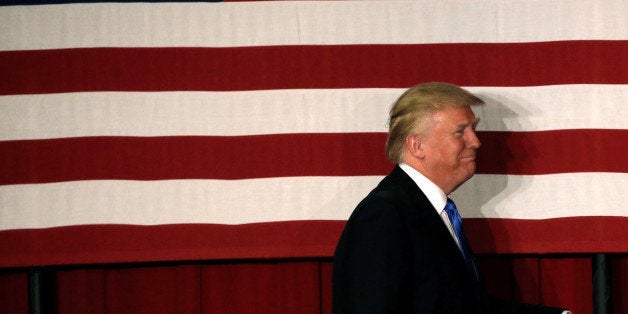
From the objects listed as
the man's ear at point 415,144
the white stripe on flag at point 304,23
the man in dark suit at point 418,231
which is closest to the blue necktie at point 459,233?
the man in dark suit at point 418,231

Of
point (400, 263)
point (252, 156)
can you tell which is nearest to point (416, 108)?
point (400, 263)

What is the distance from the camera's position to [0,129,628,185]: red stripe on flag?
218 cm

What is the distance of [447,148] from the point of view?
1.75 meters

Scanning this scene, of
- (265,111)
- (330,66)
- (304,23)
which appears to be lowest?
(265,111)

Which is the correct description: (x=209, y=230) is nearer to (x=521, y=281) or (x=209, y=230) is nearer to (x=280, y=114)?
(x=280, y=114)

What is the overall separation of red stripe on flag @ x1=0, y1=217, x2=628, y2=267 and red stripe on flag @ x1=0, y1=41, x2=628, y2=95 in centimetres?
38

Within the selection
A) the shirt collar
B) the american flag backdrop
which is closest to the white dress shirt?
the shirt collar

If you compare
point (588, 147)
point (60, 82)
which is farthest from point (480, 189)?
point (60, 82)

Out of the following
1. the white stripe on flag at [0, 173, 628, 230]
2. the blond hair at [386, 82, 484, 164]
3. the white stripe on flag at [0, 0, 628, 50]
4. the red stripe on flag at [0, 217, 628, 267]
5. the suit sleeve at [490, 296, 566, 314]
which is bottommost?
the suit sleeve at [490, 296, 566, 314]

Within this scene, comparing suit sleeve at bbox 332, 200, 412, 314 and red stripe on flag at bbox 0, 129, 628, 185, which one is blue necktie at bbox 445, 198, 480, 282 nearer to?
suit sleeve at bbox 332, 200, 412, 314

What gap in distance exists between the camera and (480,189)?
2.22 metres

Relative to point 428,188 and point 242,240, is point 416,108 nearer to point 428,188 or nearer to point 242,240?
point 428,188

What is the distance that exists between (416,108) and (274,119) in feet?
1.84

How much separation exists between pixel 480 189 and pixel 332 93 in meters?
0.48
